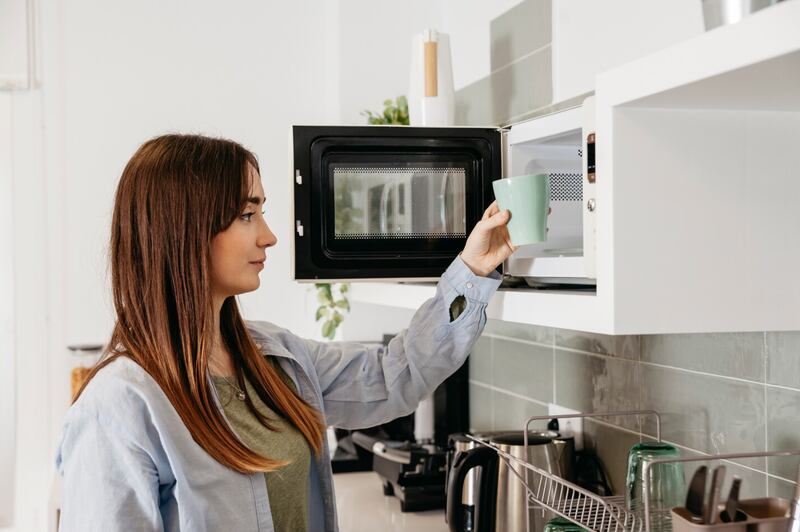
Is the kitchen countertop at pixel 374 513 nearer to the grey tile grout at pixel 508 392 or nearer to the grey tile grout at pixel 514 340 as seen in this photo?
the grey tile grout at pixel 508 392

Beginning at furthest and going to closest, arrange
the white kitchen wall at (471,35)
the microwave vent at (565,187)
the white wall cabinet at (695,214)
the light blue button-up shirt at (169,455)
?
the white kitchen wall at (471,35)
the microwave vent at (565,187)
the light blue button-up shirt at (169,455)
the white wall cabinet at (695,214)

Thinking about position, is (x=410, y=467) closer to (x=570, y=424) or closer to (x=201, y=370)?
(x=570, y=424)

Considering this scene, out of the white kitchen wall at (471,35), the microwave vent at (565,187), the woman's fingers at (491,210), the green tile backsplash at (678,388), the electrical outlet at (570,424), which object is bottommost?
the electrical outlet at (570,424)

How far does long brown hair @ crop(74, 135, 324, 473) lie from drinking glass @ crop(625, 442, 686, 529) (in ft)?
1.76

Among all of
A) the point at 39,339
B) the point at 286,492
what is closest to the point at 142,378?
the point at 286,492

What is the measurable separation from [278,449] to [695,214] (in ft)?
2.28

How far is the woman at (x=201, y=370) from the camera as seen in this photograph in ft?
3.66

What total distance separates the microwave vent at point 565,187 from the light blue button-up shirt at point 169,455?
0.51ft

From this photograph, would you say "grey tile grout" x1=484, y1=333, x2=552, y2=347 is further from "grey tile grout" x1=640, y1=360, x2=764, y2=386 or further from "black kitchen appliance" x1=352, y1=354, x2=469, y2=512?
"grey tile grout" x1=640, y1=360, x2=764, y2=386

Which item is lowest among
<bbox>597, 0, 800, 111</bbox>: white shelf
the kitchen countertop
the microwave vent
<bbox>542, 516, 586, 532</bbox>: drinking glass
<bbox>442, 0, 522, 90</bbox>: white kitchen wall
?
the kitchen countertop

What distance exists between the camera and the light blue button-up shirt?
1096 millimetres

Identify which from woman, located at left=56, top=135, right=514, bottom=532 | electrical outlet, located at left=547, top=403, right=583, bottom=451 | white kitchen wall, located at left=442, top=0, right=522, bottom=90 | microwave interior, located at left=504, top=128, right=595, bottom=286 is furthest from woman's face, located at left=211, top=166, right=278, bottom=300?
white kitchen wall, located at left=442, top=0, right=522, bottom=90

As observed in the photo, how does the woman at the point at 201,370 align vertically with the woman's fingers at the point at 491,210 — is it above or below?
below

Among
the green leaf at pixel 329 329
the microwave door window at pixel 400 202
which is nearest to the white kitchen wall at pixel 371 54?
the green leaf at pixel 329 329
